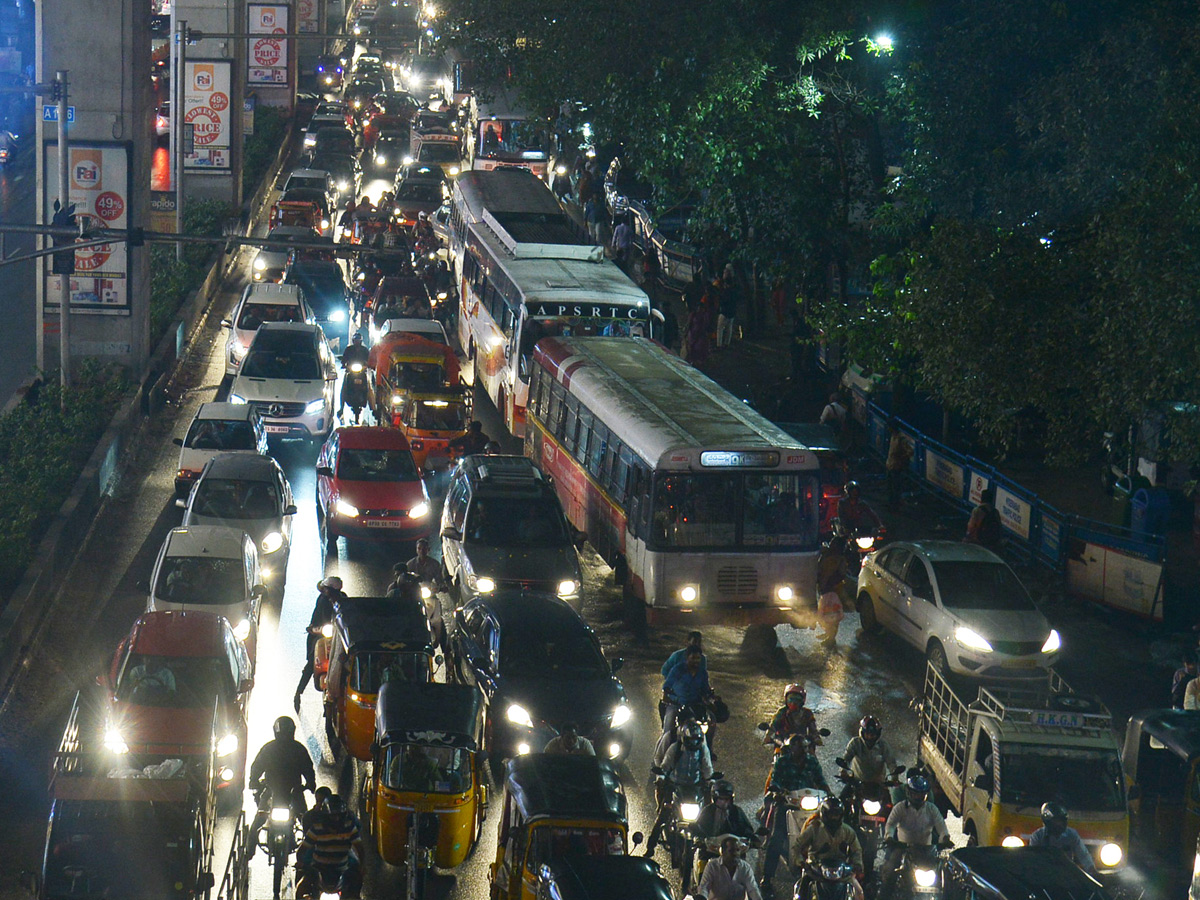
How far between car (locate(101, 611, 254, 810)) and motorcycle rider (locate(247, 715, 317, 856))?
0.81 metres

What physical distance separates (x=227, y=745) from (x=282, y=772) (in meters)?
1.59

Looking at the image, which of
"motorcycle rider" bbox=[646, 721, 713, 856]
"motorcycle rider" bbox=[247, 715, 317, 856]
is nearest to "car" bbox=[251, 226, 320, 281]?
"motorcycle rider" bbox=[247, 715, 317, 856]

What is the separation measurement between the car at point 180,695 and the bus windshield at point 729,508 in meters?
5.72

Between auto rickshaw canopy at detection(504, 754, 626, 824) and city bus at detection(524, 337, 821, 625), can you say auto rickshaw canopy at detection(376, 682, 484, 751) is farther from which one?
city bus at detection(524, 337, 821, 625)

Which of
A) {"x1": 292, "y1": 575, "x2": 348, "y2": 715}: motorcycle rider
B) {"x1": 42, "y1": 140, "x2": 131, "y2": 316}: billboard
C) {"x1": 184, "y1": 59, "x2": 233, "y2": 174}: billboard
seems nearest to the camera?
{"x1": 292, "y1": 575, "x2": 348, "y2": 715}: motorcycle rider

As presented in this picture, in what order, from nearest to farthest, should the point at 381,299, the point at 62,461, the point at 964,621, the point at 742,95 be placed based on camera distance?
1. the point at 964,621
2. the point at 62,461
3. the point at 742,95
4. the point at 381,299

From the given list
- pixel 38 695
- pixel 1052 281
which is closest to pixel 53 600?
pixel 38 695

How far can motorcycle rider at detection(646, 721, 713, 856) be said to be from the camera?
50.0 ft

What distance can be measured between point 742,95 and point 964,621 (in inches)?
556

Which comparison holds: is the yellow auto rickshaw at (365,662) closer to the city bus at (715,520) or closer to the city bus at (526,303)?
the city bus at (715,520)

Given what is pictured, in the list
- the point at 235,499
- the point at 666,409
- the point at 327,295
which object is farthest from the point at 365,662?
the point at 327,295

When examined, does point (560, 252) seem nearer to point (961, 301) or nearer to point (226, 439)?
point (226, 439)

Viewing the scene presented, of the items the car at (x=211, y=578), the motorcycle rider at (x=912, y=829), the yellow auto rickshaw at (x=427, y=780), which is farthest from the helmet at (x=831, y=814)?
the car at (x=211, y=578)

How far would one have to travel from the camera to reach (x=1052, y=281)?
2150 centimetres
